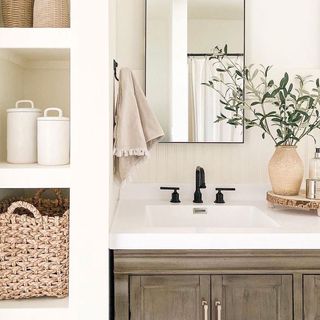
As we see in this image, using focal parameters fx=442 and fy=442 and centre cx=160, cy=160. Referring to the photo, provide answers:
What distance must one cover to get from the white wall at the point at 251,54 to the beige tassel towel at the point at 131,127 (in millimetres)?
424

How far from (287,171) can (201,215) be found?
432 mm

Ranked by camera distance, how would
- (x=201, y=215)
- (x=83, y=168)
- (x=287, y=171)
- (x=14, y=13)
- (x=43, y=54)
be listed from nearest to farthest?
(x=83, y=168)
(x=14, y=13)
(x=43, y=54)
(x=287, y=171)
(x=201, y=215)

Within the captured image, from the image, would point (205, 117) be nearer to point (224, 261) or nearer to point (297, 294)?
point (224, 261)

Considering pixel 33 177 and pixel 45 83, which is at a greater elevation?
pixel 45 83

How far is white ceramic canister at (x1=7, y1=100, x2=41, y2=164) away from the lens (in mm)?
1521

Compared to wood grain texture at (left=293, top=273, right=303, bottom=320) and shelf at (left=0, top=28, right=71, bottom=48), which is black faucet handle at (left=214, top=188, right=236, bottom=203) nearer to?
wood grain texture at (left=293, top=273, right=303, bottom=320)

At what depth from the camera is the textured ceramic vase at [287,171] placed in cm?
192

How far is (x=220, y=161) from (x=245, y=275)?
31.6 inches

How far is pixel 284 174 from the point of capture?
1.92m

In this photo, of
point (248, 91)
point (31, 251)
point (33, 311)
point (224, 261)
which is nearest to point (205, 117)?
point (248, 91)

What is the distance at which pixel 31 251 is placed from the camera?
4.84ft

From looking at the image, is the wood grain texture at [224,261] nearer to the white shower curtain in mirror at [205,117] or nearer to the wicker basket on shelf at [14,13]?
the white shower curtain in mirror at [205,117]

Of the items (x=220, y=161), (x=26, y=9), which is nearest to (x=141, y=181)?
(x=220, y=161)

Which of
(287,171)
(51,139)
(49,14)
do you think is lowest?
(287,171)
